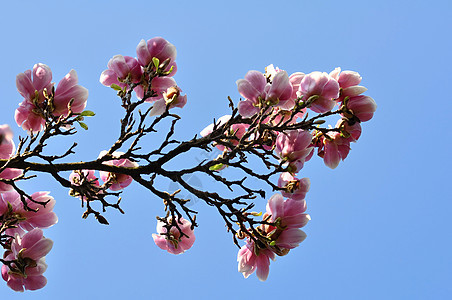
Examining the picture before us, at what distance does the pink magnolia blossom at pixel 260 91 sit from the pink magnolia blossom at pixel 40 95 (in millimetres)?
1026

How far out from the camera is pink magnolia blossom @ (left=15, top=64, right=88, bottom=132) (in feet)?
8.81

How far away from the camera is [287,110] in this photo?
2756mm

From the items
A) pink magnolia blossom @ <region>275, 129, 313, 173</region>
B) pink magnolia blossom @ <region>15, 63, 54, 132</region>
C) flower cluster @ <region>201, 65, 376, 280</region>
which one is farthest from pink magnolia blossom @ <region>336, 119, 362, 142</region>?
pink magnolia blossom @ <region>15, 63, 54, 132</region>

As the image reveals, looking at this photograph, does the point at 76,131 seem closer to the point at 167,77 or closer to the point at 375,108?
the point at 167,77

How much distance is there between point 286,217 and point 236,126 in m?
0.74

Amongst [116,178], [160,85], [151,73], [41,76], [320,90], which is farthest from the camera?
[116,178]

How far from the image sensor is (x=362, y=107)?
2.69m

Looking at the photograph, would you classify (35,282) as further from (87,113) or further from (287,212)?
(287,212)

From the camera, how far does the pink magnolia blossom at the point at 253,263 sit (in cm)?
280

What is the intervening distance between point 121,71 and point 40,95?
1.74 ft

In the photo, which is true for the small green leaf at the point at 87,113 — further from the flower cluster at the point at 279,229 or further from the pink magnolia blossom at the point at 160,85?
the flower cluster at the point at 279,229

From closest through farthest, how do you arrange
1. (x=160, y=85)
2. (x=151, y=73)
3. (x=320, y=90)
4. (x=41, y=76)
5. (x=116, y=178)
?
(x=320, y=90), (x=41, y=76), (x=151, y=73), (x=160, y=85), (x=116, y=178)

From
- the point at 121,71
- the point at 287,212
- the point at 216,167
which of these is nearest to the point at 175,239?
the point at 216,167

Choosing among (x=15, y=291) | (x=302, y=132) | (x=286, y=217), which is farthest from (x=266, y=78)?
(x=15, y=291)
